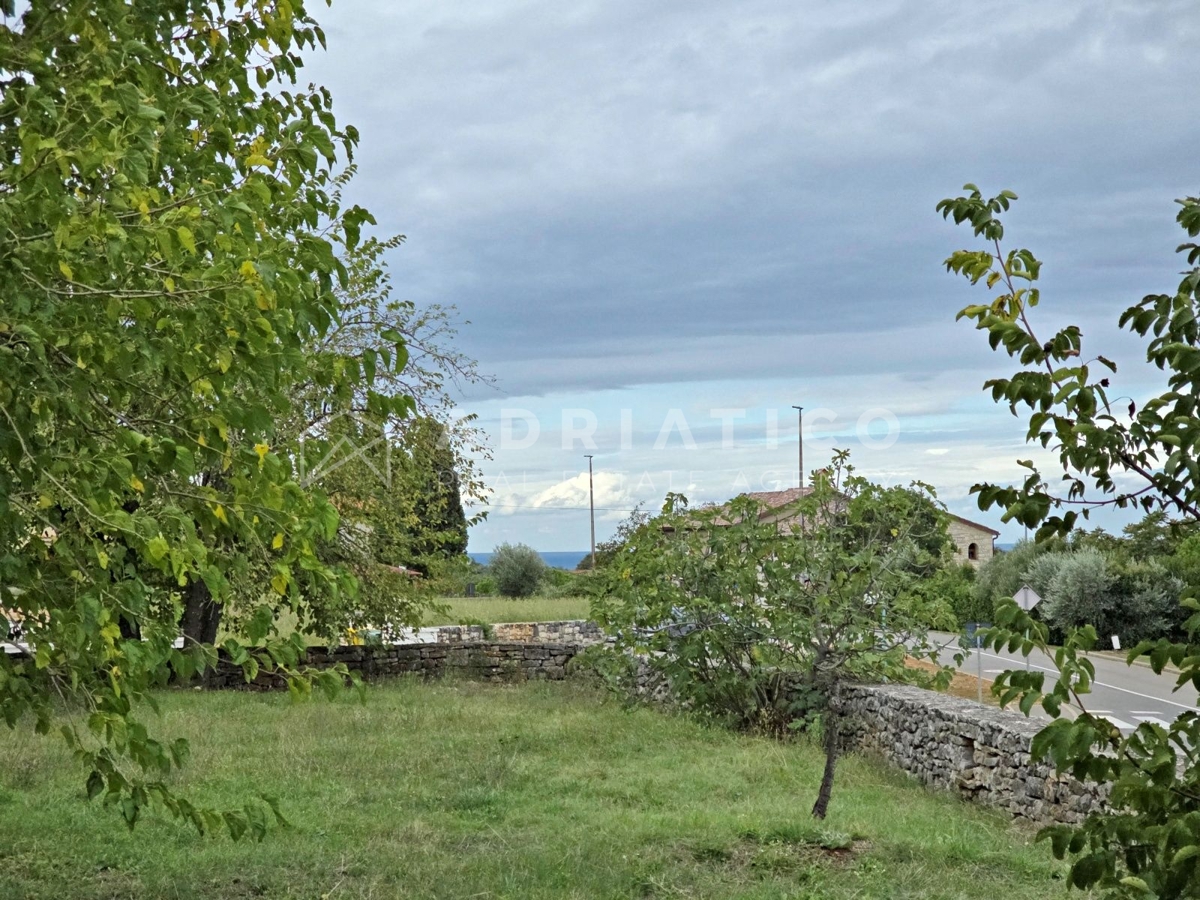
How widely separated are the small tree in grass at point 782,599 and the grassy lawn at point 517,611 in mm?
13152

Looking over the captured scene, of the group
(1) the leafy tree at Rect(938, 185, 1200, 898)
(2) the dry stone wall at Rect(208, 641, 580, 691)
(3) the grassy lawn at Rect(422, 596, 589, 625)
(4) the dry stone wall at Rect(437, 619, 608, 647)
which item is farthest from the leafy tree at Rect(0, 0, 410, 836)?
(3) the grassy lawn at Rect(422, 596, 589, 625)

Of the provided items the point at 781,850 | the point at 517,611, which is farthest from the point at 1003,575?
the point at 781,850

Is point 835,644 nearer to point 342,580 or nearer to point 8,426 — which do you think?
point 342,580

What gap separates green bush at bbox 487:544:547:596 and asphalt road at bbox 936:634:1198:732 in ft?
59.2

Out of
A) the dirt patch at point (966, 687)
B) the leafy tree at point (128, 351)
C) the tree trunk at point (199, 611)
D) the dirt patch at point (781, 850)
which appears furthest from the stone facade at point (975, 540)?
the leafy tree at point (128, 351)

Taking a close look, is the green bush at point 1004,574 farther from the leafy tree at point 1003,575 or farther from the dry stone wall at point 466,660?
the dry stone wall at point 466,660

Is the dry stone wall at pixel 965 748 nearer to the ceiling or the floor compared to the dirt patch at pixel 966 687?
nearer to the ceiling

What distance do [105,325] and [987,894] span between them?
6.43m

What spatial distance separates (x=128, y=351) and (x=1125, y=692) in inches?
984

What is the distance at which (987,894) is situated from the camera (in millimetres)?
7262

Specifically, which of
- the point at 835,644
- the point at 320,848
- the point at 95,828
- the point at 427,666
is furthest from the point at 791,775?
the point at 427,666

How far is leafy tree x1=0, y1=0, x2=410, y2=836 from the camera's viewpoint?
3.79m

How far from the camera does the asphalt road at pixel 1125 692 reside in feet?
66.8

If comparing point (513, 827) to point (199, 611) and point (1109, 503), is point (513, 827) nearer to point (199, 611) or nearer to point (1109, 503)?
point (1109, 503)
